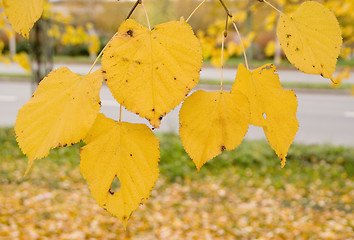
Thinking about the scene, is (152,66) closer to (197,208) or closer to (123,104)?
(123,104)

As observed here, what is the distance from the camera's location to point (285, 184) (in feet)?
14.5

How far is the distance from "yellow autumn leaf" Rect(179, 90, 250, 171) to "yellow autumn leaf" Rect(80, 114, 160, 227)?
0.13 ft

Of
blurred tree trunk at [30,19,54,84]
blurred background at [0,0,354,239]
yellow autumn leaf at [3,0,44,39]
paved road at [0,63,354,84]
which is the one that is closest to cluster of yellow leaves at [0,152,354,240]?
blurred background at [0,0,354,239]

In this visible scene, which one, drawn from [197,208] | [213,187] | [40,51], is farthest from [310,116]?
[40,51]

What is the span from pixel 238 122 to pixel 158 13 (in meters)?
12.9

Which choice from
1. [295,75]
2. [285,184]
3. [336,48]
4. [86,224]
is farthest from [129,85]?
[295,75]

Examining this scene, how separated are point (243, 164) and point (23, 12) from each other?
4.78m

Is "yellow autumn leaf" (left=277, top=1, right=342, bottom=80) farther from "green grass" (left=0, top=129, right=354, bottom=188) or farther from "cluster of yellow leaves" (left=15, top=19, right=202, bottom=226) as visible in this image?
"green grass" (left=0, top=129, right=354, bottom=188)

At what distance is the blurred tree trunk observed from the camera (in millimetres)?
5410

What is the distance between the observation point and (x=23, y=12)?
1.46 feet

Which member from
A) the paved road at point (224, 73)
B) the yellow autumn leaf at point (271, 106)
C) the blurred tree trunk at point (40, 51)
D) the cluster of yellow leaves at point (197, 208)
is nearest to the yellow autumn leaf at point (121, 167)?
the yellow autumn leaf at point (271, 106)

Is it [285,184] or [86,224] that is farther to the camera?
[285,184]

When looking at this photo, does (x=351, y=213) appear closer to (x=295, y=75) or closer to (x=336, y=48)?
(x=336, y=48)

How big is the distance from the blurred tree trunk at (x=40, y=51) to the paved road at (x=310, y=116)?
1457 mm
